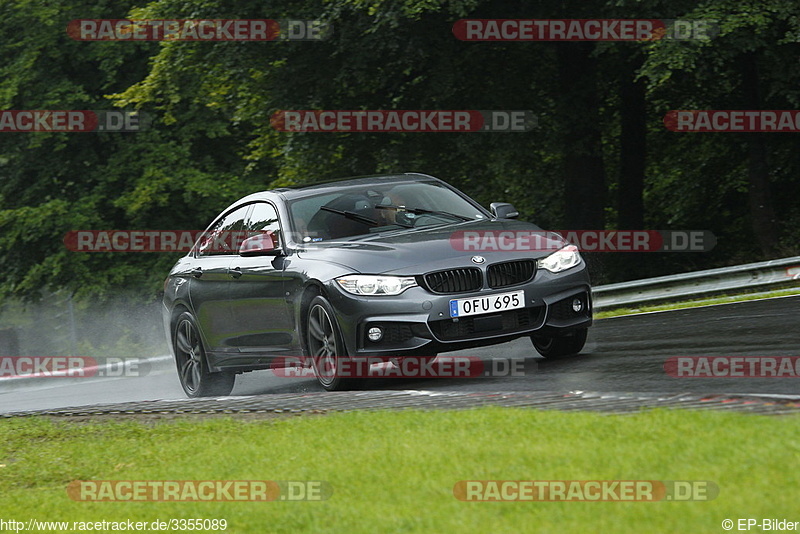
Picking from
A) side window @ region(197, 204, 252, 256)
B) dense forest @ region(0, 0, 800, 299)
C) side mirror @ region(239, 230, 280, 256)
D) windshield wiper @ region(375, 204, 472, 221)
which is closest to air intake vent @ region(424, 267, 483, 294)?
windshield wiper @ region(375, 204, 472, 221)

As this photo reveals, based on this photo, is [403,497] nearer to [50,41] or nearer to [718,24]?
[718,24]

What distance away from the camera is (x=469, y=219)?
1095 cm

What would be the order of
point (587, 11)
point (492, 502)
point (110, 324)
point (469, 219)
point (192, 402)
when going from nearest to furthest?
point (492, 502)
point (192, 402)
point (469, 219)
point (587, 11)
point (110, 324)

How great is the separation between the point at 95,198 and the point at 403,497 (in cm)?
3074

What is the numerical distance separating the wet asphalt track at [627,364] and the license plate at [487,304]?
55 centimetres

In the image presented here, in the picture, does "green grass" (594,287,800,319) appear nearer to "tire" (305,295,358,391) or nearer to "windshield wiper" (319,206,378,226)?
"windshield wiper" (319,206,378,226)

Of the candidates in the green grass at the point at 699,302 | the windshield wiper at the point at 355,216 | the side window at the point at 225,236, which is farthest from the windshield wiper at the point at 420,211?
the green grass at the point at 699,302

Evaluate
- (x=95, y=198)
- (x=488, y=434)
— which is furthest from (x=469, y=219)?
(x=95, y=198)

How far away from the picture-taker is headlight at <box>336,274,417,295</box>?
948 centimetres

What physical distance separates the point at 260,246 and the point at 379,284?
1.39m

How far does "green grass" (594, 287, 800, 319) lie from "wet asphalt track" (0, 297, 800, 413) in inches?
43.7

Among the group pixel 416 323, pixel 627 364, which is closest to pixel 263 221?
pixel 416 323

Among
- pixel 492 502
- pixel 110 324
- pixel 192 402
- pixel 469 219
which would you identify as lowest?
pixel 110 324

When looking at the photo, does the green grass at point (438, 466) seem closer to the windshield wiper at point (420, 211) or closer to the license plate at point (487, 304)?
the license plate at point (487, 304)
